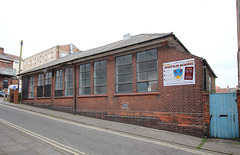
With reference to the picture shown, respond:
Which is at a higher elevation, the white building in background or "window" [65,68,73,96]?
the white building in background

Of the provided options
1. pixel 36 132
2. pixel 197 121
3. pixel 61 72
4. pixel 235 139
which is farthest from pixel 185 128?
pixel 61 72

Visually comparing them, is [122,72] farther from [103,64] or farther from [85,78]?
[85,78]

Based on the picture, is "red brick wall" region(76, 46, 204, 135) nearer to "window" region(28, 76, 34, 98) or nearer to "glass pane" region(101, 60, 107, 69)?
"glass pane" region(101, 60, 107, 69)

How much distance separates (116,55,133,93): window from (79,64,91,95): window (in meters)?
3.07

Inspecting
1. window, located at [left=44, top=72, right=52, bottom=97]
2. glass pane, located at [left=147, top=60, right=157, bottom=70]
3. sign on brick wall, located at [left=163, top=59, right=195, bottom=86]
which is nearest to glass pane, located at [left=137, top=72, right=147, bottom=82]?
glass pane, located at [left=147, top=60, right=157, bottom=70]

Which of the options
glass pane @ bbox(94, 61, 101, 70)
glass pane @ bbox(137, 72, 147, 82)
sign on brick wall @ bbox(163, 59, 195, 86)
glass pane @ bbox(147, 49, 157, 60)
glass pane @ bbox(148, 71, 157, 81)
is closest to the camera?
sign on brick wall @ bbox(163, 59, 195, 86)

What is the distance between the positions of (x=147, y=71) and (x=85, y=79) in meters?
5.91

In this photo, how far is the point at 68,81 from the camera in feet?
53.1

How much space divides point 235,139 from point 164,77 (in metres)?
4.27

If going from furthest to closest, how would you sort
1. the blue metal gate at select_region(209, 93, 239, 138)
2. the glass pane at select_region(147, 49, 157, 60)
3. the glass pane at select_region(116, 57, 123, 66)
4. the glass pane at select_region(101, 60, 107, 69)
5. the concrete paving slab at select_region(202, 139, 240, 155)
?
the glass pane at select_region(101, 60, 107, 69) < the glass pane at select_region(116, 57, 123, 66) < the glass pane at select_region(147, 49, 157, 60) < the blue metal gate at select_region(209, 93, 239, 138) < the concrete paving slab at select_region(202, 139, 240, 155)

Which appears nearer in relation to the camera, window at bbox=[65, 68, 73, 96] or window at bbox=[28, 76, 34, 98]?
window at bbox=[65, 68, 73, 96]

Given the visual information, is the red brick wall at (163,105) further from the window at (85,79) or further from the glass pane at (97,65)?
the window at (85,79)

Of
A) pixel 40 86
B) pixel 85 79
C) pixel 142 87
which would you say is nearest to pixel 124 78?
pixel 142 87

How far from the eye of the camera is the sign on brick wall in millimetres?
8885
